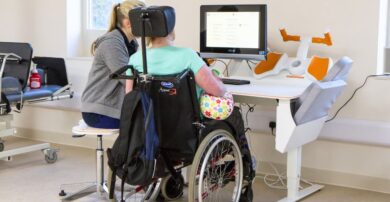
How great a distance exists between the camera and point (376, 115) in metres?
3.62

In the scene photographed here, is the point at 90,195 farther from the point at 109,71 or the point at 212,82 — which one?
the point at 212,82

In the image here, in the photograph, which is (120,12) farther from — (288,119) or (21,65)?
(21,65)

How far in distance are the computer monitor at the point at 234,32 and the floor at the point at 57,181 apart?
2.96 feet

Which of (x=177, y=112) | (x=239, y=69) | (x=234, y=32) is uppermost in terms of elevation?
(x=234, y=32)

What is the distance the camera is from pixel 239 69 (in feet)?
12.7

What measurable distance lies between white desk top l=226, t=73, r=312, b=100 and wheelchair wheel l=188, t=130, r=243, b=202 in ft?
1.11

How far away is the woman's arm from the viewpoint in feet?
9.01

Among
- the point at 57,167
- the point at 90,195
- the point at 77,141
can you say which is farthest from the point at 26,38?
the point at 90,195

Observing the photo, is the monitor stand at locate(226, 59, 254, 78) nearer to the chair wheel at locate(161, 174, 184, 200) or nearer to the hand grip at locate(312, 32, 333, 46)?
the hand grip at locate(312, 32, 333, 46)

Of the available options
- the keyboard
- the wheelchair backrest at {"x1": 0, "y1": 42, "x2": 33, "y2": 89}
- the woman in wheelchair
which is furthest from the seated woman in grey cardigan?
the wheelchair backrest at {"x1": 0, "y1": 42, "x2": 33, "y2": 89}

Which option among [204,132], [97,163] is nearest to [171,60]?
[204,132]

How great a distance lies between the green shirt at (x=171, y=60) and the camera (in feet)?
8.98

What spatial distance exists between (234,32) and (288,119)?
0.78 metres

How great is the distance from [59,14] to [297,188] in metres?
2.66
